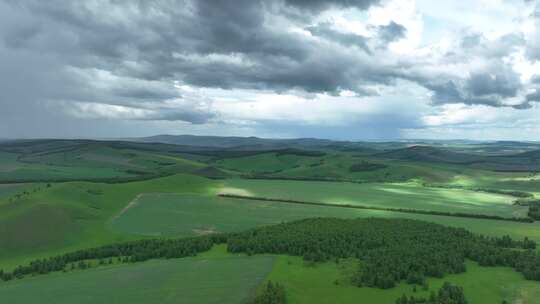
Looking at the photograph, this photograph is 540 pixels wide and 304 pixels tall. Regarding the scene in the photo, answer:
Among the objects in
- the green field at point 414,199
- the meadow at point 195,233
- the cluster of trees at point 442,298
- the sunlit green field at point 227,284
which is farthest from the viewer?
the green field at point 414,199

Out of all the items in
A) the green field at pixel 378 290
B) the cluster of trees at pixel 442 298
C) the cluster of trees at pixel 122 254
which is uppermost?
the cluster of trees at pixel 442 298

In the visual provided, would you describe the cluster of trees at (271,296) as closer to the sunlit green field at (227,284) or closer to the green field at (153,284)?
the sunlit green field at (227,284)

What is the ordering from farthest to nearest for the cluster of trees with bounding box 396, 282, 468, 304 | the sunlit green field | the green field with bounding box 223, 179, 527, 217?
the green field with bounding box 223, 179, 527, 217 → the sunlit green field → the cluster of trees with bounding box 396, 282, 468, 304

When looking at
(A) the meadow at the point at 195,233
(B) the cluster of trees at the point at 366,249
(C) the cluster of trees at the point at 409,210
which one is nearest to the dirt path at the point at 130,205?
(A) the meadow at the point at 195,233

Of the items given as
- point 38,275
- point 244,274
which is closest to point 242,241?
point 244,274

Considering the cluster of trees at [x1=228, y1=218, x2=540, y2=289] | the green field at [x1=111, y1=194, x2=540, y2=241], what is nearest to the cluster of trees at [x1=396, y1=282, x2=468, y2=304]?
the cluster of trees at [x1=228, y1=218, x2=540, y2=289]

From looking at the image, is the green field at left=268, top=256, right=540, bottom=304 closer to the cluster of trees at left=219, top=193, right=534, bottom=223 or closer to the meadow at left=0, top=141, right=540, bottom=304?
the meadow at left=0, top=141, right=540, bottom=304
